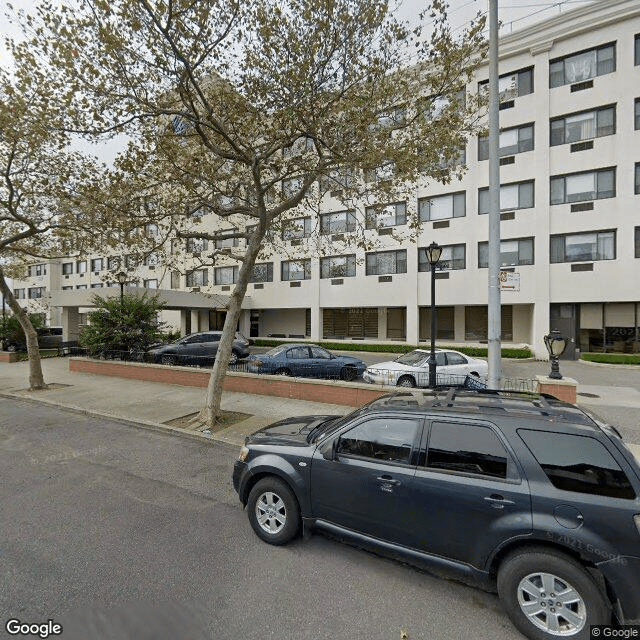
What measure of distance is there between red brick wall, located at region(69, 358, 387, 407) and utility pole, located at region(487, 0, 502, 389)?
307 centimetres

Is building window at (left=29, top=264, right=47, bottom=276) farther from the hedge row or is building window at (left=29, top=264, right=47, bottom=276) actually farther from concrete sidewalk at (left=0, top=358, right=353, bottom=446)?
concrete sidewalk at (left=0, top=358, right=353, bottom=446)

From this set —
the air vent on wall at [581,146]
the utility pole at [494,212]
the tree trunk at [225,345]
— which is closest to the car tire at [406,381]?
the utility pole at [494,212]

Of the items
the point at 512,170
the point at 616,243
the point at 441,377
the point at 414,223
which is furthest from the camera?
the point at 512,170

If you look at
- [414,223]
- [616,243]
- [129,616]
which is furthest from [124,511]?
[616,243]

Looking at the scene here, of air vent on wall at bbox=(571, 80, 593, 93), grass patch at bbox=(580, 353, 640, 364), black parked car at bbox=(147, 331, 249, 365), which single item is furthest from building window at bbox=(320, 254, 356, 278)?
air vent on wall at bbox=(571, 80, 593, 93)

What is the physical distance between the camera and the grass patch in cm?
1689

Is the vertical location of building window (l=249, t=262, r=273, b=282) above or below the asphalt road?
above

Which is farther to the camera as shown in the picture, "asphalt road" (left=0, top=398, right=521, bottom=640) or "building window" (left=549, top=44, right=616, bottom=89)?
"building window" (left=549, top=44, right=616, bottom=89)

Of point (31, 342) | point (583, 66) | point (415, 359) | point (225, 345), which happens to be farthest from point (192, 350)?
point (583, 66)

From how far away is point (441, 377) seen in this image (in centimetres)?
1091

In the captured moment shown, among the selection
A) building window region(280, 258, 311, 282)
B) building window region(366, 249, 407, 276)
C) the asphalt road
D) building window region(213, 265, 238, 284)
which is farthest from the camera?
building window region(213, 265, 238, 284)

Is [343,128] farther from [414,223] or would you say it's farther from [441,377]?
[441,377]

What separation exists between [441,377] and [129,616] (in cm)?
978

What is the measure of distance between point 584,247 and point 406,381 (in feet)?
48.8
